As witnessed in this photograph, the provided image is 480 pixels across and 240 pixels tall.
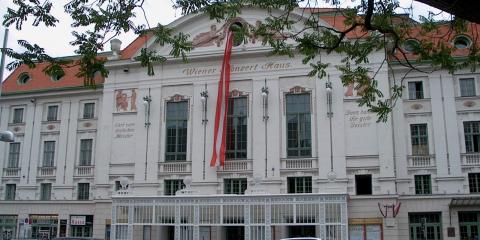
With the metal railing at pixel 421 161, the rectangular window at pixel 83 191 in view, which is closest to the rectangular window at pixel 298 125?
the metal railing at pixel 421 161

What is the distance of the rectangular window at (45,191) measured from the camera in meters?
43.6

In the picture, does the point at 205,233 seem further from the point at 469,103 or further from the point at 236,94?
the point at 469,103

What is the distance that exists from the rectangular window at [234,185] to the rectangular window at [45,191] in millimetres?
14350

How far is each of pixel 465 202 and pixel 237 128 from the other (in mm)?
15155

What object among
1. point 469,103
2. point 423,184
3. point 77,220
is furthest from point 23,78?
point 469,103

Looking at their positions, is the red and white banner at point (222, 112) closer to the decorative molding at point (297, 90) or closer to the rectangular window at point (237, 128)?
the rectangular window at point (237, 128)

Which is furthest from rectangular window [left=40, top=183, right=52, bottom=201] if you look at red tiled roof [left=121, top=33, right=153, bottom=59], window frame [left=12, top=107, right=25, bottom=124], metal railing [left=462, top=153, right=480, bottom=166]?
metal railing [left=462, top=153, right=480, bottom=166]

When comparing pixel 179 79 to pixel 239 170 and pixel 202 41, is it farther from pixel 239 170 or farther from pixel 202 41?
pixel 239 170

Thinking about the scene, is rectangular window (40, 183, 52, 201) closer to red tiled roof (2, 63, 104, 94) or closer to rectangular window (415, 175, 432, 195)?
red tiled roof (2, 63, 104, 94)

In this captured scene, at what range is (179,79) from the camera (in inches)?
1610

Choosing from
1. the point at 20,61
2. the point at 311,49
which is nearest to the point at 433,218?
the point at 311,49

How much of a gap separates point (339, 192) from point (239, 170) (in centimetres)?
700

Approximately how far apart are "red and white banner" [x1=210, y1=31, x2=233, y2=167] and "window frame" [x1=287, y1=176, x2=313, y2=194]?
465 centimetres

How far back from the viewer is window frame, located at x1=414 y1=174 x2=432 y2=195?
3609 cm
